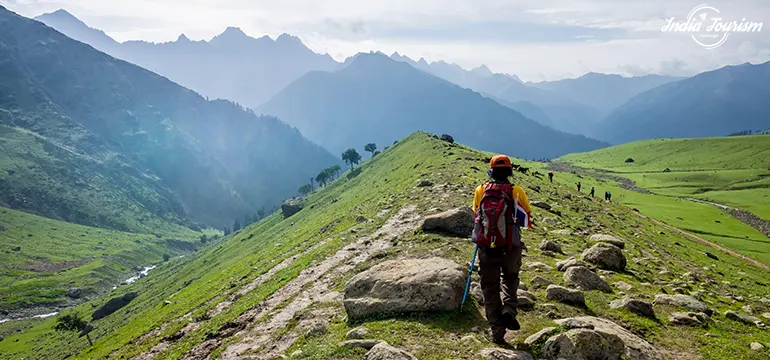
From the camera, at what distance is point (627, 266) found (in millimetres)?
24500

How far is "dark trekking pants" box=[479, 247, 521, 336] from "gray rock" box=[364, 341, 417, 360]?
3.04m

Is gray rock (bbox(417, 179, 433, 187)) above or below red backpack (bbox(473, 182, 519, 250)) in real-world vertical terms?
above

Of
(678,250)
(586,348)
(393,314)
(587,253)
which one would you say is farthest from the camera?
(678,250)

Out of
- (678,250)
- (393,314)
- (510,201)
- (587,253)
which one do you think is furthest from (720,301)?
(678,250)

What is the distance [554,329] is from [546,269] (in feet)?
29.8

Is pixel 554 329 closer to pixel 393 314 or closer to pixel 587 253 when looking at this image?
pixel 393 314

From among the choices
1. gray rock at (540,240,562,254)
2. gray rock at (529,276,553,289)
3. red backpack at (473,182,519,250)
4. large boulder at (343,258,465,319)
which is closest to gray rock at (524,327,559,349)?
red backpack at (473,182,519,250)

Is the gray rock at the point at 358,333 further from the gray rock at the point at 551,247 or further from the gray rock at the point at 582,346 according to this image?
the gray rock at the point at 551,247

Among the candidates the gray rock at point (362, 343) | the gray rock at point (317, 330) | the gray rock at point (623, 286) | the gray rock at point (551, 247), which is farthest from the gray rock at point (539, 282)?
the gray rock at point (317, 330)

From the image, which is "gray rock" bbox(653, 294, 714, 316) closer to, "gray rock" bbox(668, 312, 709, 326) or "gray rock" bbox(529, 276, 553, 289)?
"gray rock" bbox(668, 312, 709, 326)

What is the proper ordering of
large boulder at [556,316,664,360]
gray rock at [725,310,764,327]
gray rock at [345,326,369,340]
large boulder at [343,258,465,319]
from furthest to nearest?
1. gray rock at [725,310,764,327]
2. large boulder at [343,258,465,319]
3. gray rock at [345,326,369,340]
4. large boulder at [556,316,664,360]

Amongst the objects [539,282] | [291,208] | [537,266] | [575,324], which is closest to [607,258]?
A: [537,266]

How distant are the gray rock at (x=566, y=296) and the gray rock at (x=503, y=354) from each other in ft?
18.1

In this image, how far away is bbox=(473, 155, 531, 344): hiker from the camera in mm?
13047
